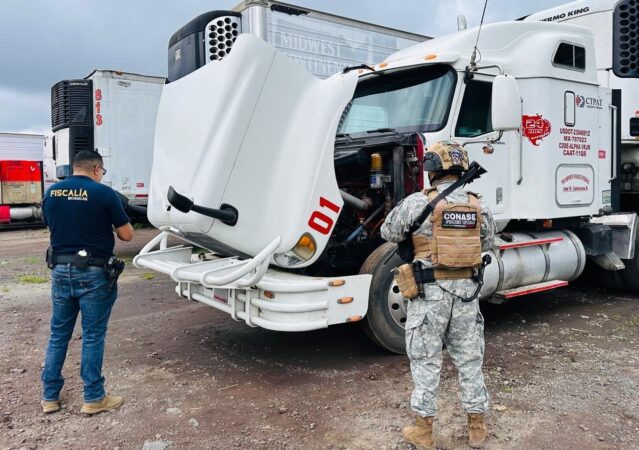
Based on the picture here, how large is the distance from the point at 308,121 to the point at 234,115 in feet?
1.94

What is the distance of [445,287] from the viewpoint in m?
3.26

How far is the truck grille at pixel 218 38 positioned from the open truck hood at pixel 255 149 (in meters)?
0.34

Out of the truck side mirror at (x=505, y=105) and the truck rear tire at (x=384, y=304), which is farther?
the truck side mirror at (x=505, y=105)

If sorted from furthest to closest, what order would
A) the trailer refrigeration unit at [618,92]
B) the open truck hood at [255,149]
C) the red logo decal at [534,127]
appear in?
the trailer refrigeration unit at [618,92], the red logo decal at [534,127], the open truck hood at [255,149]

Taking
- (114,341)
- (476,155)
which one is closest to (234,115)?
(476,155)

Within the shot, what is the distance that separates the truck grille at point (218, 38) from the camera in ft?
15.1

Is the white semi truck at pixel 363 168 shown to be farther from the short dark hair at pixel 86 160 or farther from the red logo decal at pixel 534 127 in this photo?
the short dark hair at pixel 86 160

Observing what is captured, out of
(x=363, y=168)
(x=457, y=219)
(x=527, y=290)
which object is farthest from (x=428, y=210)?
(x=527, y=290)

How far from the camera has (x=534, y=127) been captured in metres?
5.81

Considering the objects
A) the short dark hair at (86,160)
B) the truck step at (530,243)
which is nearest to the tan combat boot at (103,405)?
the short dark hair at (86,160)

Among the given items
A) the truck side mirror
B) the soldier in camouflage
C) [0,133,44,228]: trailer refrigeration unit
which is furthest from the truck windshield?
[0,133,44,228]: trailer refrigeration unit

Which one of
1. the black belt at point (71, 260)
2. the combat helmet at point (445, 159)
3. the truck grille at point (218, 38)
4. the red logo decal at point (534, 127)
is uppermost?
the truck grille at point (218, 38)

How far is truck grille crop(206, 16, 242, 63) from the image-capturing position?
4.60 meters

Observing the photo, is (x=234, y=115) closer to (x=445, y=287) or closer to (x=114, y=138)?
(x=445, y=287)
